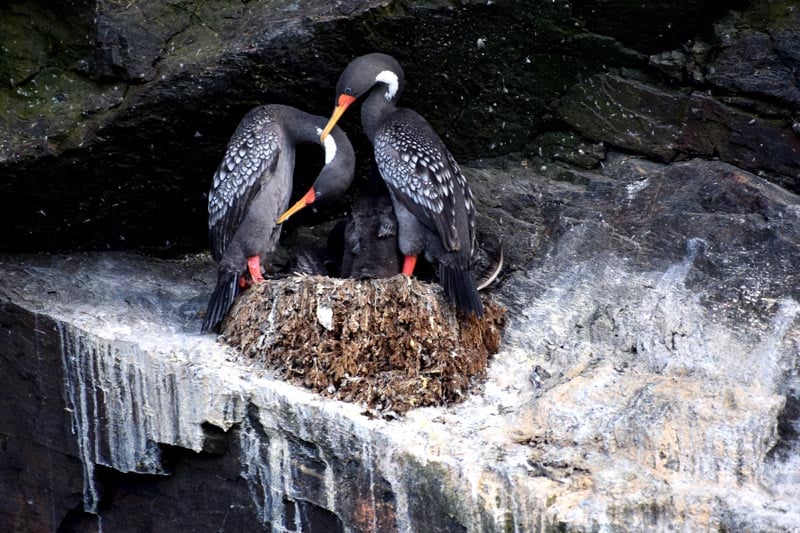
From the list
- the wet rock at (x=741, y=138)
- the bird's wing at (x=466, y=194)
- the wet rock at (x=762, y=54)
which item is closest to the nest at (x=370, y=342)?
the bird's wing at (x=466, y=194)

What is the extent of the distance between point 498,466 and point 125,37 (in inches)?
132

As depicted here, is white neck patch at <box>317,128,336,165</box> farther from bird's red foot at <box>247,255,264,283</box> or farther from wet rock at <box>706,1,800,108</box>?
wet rock at <box>706,1,800,108</box>

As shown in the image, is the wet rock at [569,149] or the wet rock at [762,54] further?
the wet rock at [569,149]

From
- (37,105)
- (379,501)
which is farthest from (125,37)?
(379,501)

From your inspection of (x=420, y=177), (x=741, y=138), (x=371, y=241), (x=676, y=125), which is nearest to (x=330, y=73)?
(x=420, y=177)

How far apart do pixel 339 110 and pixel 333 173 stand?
41 cm

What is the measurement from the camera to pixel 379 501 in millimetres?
5449

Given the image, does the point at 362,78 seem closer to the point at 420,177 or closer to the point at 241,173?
the point at 420,177

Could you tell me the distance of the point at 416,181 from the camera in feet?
21.1

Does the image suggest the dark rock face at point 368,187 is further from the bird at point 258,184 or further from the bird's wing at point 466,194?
the bird's wing at point 466,194

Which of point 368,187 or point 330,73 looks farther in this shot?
point 368,187

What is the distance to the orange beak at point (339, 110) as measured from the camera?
21.4 feet

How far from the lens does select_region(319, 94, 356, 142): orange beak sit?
6.51 m

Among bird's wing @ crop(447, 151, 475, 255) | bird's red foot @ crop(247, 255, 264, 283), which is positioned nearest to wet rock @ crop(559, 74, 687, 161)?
bird's wing @ crop(447, 151, 475, 255)
